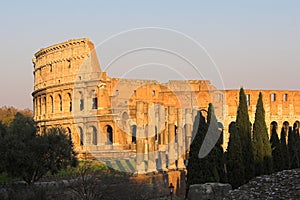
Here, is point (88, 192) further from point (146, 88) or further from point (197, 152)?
point (146, 88)

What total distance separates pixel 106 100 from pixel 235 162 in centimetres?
2099

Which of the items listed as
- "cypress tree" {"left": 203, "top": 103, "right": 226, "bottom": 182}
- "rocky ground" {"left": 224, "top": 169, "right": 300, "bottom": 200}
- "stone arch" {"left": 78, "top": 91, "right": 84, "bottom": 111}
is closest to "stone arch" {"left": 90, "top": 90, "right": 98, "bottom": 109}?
"stone arch" {"left": 78, "top": 91, "right": 84, "bottom": 111}

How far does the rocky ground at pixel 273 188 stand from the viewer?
9.73m

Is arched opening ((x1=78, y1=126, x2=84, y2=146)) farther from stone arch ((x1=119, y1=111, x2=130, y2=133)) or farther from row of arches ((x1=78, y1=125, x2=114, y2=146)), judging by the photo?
stone arch ((x1=119, y1=111, x2=130, y2=133))

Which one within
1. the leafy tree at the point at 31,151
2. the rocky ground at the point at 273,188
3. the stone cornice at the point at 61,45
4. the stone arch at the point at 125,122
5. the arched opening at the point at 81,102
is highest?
the stone cornice at the point at 61,45

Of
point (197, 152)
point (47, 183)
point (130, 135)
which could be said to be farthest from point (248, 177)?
point (130, 135)

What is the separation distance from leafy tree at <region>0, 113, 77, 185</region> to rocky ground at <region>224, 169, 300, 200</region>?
26.0ft

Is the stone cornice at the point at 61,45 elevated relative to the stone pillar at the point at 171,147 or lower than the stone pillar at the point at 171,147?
elevated

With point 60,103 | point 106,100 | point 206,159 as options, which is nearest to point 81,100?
point 60,103

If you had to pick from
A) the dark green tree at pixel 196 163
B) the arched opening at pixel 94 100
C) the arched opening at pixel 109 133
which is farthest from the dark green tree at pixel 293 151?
the arched opening at pixel 94 100

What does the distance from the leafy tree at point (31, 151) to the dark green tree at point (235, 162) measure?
5.90 metres

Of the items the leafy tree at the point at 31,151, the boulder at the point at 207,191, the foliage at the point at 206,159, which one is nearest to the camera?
the boulder at the point at 207,191

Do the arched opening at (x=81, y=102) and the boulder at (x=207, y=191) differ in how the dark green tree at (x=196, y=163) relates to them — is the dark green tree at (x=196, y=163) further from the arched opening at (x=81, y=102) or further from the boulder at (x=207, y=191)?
the arched opening at (x=81, y=102)

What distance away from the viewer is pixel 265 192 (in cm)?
1009
